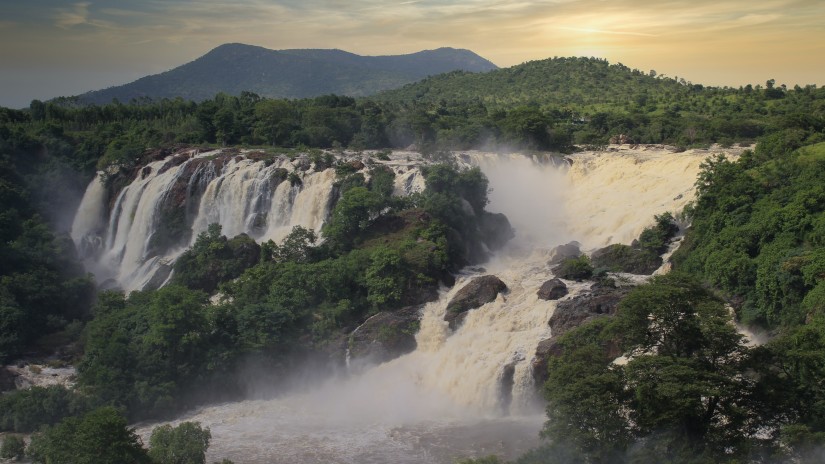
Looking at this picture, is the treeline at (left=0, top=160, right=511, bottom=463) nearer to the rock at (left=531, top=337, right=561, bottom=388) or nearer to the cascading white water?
the cascading white water

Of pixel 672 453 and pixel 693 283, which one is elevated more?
pixel 693 283

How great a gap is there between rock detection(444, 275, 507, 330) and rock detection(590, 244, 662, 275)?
3.85 metres

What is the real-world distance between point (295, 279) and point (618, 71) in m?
49.3

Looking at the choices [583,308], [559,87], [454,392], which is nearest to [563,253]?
[583,308]

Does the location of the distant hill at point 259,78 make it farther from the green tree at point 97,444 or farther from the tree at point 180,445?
the green tree at point 97,444

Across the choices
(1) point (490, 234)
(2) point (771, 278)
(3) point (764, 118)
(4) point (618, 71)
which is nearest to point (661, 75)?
(4) point (618, 71)

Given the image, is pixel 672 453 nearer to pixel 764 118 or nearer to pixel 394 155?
pixel 394 155

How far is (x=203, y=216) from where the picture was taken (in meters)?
37.0

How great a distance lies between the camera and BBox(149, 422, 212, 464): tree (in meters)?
18.1

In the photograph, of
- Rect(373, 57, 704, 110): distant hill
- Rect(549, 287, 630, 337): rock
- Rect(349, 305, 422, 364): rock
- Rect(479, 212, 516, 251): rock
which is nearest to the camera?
Rect(549, 287, 630, 337): rock

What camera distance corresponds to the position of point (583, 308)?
24000mm

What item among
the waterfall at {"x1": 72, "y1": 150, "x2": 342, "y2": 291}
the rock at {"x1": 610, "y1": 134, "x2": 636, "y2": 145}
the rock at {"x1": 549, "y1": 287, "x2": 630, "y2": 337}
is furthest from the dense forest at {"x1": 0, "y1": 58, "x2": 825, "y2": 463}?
the rock at {"x1": 549, "y1": 287, "x2": 630, "y2": 337}

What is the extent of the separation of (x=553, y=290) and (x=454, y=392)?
4.64 metres

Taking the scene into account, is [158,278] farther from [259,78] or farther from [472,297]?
[259,78]
